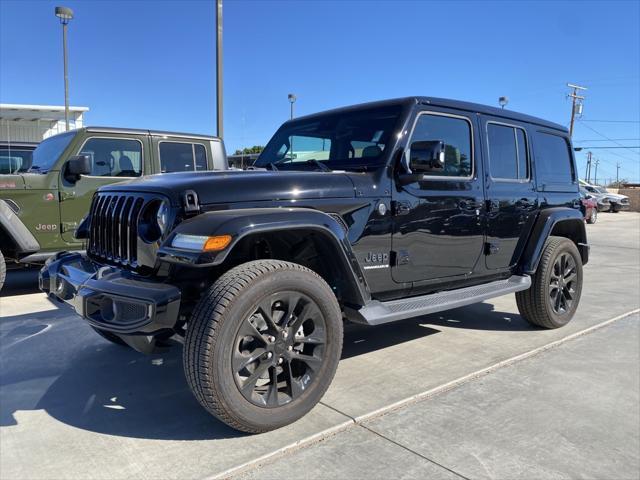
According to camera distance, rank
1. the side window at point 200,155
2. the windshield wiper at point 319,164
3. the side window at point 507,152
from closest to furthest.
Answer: the windshield wiper at point 319,164 → the side window at point 507,152 → the side window at point 200,155

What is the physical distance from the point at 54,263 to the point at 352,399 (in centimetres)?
212

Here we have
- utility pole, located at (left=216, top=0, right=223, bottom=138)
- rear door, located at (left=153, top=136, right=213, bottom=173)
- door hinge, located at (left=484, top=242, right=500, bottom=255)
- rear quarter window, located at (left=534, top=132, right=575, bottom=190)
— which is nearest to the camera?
door hinge, located at (left=484, top=242, right=500, bottom=255)

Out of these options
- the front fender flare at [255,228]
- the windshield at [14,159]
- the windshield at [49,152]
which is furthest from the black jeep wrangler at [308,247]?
the windshield at [14,159]

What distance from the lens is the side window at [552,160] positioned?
4.85 metres

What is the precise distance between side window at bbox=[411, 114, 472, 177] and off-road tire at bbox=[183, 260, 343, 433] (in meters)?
1.55

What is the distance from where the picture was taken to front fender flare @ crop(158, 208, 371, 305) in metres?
2.43

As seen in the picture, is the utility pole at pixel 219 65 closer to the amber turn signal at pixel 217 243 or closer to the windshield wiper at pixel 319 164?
the windshield wiper at pixel 319 164

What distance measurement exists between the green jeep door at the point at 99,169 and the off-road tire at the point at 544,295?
15.8 feet

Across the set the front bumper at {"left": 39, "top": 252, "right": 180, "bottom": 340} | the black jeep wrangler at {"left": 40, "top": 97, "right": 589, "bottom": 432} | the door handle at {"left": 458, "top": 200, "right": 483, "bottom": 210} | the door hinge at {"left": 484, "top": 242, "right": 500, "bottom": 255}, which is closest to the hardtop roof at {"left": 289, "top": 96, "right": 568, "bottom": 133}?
the black jeep wrangler at {"left": 40, "top": 97, "right": 589, "bottom": 432}

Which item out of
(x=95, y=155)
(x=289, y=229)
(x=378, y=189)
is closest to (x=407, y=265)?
(x=378, y=189)

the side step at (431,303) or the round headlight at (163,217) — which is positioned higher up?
the round headlight at (163,217)

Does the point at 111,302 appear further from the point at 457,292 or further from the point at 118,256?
the point at 457,292

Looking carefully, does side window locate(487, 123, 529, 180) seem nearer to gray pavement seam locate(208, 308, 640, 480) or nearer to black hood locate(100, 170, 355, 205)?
gray pavement seam locate(208, 308, 640, 480)

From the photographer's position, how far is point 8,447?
258cm
